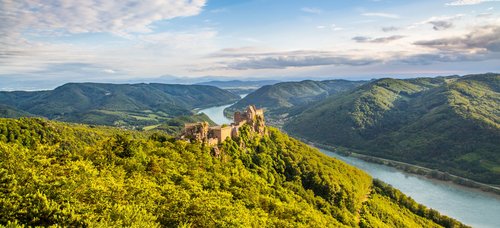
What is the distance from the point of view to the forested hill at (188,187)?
25.0m

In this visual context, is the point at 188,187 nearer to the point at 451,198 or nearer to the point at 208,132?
the point at 208,132

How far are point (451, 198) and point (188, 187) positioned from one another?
109 meters

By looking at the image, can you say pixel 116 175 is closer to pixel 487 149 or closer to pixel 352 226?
pixel 352 226

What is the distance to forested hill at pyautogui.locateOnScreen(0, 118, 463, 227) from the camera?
25016 millimetres

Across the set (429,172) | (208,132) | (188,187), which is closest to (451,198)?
(429,172)

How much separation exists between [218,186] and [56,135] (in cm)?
8383

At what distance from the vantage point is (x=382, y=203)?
270 feet

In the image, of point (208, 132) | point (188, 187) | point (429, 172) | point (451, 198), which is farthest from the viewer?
point (429, 172)

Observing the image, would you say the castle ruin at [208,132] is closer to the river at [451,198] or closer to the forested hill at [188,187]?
the forested hill at [188,187]

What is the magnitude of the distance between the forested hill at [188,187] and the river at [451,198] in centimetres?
2478

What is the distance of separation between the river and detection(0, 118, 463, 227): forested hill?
81.3 feet

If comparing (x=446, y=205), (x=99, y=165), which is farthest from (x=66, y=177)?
(x=446, y=205)

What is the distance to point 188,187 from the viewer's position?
38.1 meters

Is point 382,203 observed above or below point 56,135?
below
